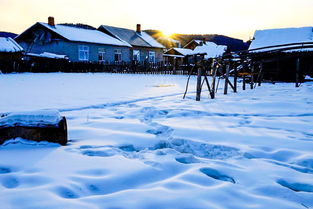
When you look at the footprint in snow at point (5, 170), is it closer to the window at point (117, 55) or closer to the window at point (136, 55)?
the window at point (117, 55)

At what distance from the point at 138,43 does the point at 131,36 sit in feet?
7.02

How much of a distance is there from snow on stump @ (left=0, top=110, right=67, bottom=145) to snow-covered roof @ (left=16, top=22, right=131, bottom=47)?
87.5ft

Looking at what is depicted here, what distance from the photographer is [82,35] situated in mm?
30328

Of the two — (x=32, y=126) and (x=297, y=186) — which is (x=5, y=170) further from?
(x=297, y=186)

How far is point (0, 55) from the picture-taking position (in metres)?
21.3

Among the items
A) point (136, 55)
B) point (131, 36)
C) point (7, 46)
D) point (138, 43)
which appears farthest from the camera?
point (131, 36)

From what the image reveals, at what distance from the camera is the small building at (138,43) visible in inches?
1408

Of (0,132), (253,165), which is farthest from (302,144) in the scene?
(0,132)

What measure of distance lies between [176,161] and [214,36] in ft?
242

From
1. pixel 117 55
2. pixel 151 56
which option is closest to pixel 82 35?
pixel 117 55

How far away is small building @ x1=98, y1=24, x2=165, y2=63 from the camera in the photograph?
3575 centimetres

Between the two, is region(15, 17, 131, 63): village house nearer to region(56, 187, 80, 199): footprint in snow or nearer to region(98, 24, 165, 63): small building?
region(98, 24, 165, 63): small building

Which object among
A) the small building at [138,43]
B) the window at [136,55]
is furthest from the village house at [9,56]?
the window at [136,55]

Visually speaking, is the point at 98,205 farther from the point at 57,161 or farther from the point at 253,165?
the point at 253,165
